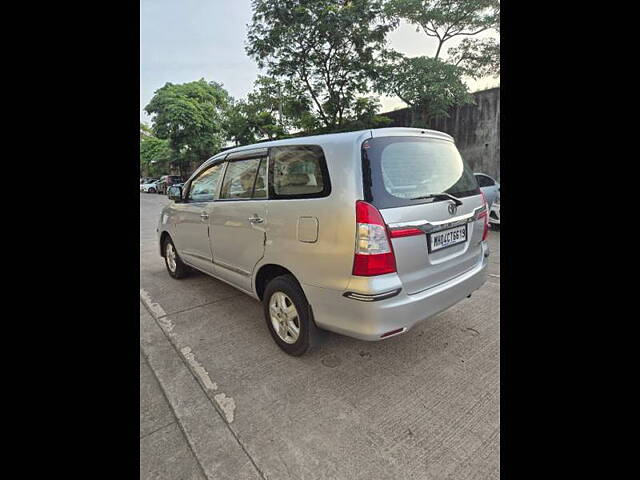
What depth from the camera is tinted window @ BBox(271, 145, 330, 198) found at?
6.98ft

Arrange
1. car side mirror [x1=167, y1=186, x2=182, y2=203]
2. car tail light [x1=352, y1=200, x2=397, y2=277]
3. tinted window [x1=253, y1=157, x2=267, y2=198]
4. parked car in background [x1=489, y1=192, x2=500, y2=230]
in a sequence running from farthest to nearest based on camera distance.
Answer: parked car in background [x1=489, y1=192, x2=500, y2=230]
car side mirror [x1=167, y1=186, x2=182, y2=203]
tinted window [x1=253, y1=157, x2=267, y2=198]
car tail light [x1=352, y1=200, x2=397, y2=277]

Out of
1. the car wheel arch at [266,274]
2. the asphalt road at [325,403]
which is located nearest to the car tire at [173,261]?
the asphalt road at [325,403]

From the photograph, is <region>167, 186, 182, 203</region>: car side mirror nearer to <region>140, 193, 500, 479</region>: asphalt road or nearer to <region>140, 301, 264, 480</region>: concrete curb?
<region>140, 193, 500, 479</region>: asphalt road

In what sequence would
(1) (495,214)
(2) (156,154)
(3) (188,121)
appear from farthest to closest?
(2) (156,154)
(3) (188,121)
(1) (495,214)

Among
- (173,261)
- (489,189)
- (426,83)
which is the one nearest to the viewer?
(173,261)

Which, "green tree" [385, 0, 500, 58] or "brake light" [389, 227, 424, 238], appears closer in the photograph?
"brake light" [389, 227, 424, 238]

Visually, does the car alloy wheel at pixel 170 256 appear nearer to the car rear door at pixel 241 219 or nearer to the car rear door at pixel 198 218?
the car rear door at pixel 198 218

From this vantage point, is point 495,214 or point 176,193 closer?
point 176,193

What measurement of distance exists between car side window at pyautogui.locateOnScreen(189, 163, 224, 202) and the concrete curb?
1.50 meters

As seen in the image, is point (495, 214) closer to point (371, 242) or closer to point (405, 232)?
point (405, 232)

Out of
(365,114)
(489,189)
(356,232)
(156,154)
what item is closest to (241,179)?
(356,232)

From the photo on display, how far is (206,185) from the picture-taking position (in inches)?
139

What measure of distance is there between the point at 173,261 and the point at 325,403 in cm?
321

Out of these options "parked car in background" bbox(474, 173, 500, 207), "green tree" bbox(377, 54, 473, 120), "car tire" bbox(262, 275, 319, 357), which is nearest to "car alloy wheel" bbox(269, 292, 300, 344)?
"car tire" bbox(262, 275, 319, 357)
